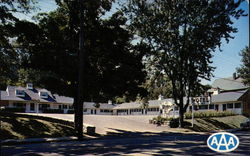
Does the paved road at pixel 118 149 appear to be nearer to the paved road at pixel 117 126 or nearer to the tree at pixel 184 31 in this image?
the paved road at pixel 117 126

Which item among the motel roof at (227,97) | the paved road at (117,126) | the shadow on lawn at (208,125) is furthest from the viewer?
the motel roof at (227,97)

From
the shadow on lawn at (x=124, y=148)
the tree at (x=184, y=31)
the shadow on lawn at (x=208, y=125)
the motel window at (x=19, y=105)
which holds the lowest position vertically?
the shadow on lawn at (x=208, y=125)

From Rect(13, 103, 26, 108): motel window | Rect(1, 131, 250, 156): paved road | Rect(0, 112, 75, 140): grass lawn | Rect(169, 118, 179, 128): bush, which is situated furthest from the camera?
Rect(13, 103, 26, 108): motel window

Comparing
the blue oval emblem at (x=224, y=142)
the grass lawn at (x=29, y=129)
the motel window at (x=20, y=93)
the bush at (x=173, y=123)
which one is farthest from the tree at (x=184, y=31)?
the motel window at (x=20, y=93)

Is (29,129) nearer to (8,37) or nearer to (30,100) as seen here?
(8,37)

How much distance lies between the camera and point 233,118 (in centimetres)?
4266

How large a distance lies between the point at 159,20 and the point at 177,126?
1516cm

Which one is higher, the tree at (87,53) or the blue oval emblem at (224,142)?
the tree at (87,53)

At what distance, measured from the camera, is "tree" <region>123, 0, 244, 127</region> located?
103 feet

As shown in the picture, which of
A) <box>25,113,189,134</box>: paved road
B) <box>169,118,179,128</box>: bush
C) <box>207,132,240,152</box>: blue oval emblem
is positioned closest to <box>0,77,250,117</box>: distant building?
<box>169,118,179,128</box>: bush

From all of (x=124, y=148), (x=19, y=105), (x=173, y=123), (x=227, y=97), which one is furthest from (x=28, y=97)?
(x=124, y=148)

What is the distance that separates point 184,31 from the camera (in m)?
33.4

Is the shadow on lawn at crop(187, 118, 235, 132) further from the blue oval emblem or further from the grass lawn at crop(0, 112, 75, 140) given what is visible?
the blue oval emblem

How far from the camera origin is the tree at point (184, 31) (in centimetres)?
3153
